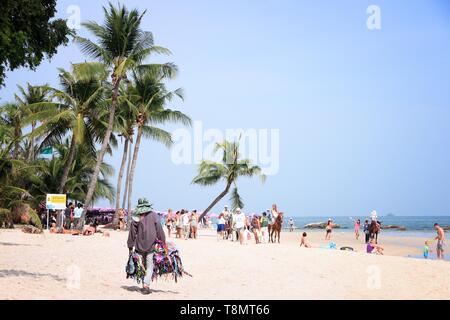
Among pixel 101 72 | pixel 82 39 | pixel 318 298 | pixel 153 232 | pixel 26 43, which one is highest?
pixel 82 39

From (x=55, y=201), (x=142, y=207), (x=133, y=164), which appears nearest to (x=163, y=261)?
(x=142, y=207)

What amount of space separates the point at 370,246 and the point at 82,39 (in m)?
17.1

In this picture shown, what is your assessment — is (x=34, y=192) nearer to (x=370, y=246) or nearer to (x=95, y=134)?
(x=95, y=134)

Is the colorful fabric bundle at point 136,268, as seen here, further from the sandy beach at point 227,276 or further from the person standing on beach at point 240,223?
the person standing on beach at point 240,223

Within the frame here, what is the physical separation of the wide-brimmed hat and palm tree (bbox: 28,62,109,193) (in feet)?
60.3

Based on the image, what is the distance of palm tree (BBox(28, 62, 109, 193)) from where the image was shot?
94.1ft

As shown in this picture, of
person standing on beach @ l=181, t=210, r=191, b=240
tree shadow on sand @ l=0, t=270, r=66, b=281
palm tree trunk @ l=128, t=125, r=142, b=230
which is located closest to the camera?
tree shadow on sand @ l=0, t=270, r=66, b=281

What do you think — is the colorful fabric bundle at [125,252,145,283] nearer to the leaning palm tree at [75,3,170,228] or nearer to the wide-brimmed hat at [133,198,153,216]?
the wide-brimmed hat at [133,198,153,216]

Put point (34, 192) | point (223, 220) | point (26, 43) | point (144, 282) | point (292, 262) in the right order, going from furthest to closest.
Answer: point (34, 192)
point (223, 220)
point (292, 262)
point (26, 43)
point (144, 282)

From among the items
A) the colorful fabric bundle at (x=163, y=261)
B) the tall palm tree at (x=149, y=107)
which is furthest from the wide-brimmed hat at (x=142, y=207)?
the tall palm tree at (x=149, y=107)

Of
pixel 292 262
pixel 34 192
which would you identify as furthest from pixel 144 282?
pixel 34 192

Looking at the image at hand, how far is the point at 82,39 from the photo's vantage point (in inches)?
Result: 1057

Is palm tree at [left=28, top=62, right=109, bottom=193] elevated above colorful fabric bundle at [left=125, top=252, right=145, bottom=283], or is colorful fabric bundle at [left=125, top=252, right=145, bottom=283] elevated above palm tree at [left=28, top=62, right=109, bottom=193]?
palm tree at [left=28, top=62, right=109, bottom=193]

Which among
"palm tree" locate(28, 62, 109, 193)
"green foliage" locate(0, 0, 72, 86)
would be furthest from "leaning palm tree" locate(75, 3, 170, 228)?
"green foliage" locate(0, 0, 72, 86)
